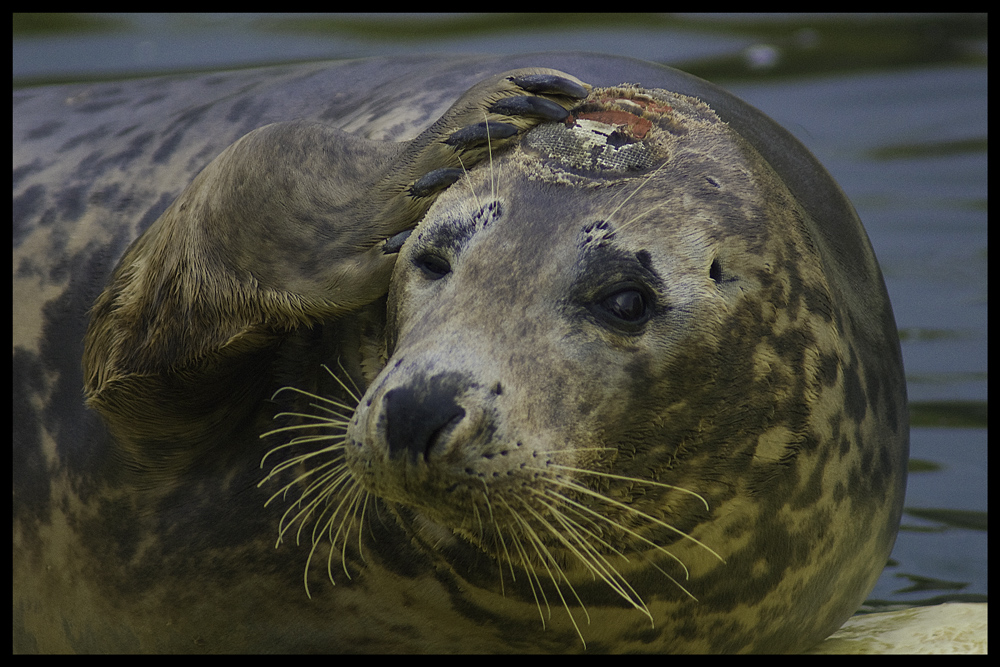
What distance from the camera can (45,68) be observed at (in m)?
8.02

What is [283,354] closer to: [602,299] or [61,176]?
[602,299]

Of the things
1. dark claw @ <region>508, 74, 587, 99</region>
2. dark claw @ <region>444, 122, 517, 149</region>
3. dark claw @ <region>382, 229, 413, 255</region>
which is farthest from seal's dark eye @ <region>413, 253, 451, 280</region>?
dark claw @ <region>508, 74, 587, 99</region>

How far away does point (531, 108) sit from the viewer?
2.73 metres

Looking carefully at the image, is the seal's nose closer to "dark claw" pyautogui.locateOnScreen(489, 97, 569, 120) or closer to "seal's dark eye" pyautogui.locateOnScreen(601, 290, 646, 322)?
"seal's dark eye" pyautogui.locateOnScreen(601, 290, 646, 322)

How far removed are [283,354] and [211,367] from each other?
169 mm

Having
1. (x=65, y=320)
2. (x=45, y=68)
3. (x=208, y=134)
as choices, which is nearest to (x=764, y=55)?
(x=45, y=68)

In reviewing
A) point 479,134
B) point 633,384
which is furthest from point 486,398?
point 479,134

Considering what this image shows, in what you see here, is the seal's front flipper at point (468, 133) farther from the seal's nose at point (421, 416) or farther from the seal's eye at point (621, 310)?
the seal's nose at point (421, 416)

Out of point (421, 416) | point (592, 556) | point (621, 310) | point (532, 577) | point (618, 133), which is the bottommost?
point (532, 577)

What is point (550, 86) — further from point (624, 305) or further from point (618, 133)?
Answer: point (624, 305)

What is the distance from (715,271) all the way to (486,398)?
22.5 inches

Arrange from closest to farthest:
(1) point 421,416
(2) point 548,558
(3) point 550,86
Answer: (1) point 421,416 < (2) point 548,558 < (3) point 550,86

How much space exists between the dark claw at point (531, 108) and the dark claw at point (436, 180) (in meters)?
0.17

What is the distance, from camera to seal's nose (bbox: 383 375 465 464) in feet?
7.34
